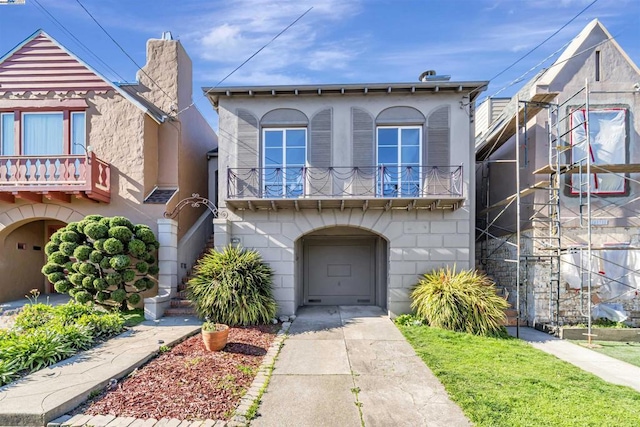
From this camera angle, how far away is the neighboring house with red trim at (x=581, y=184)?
8523 mm

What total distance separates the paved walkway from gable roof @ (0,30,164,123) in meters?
8.23

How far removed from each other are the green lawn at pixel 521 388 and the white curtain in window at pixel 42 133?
37.3 ft

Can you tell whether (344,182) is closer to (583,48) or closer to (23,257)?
(583,48)

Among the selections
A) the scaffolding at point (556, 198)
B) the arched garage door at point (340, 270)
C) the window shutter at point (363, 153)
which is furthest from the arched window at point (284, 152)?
the scaffolding at point (556, 198)

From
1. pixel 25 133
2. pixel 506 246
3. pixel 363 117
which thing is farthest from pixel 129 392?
pixel 506 246

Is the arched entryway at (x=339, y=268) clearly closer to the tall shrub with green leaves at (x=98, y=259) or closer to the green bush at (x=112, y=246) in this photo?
the tall shrub with green leaves at (x=98, y=259)

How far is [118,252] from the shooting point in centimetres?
790

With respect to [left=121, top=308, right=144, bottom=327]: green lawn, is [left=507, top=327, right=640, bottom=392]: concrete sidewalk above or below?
below

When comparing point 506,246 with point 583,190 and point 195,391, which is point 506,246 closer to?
point 583,190

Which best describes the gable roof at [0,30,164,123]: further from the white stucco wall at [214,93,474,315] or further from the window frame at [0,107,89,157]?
the white stucco wall at [214,93,474,315]

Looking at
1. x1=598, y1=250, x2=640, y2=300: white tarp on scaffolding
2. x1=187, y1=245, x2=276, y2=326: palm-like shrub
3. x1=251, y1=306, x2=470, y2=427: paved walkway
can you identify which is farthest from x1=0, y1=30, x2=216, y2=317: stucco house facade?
x1=598, y1=250, x2=640, y2=300: white tarp on scaffolding

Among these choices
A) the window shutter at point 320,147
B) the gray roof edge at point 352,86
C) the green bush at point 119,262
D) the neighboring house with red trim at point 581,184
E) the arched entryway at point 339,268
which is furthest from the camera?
the arched entryway at point 339,268

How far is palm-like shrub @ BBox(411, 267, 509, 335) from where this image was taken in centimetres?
745

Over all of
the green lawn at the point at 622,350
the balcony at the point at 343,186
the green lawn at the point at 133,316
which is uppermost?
the balcony at the point at 343,186
